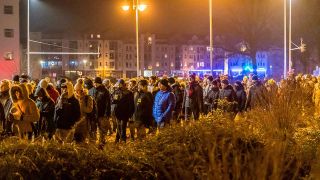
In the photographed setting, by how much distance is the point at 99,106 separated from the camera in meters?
14.1

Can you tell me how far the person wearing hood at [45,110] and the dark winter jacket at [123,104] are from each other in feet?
7.78

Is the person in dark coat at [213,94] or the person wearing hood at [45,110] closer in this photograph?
the person wearing hood at [45,110]

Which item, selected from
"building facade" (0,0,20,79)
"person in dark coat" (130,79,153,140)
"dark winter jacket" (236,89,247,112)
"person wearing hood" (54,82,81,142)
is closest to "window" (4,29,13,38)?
"building facade" (0,0,20,79)

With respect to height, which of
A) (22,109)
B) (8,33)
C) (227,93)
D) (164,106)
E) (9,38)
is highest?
(8,33)

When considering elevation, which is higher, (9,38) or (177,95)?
(9,38)

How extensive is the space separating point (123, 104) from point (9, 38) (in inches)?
2390

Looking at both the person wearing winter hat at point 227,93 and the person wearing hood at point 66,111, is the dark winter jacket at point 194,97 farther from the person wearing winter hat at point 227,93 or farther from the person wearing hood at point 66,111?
the person wearing hood at point 66,111

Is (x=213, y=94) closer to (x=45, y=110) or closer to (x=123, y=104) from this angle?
(x=123, y=104)

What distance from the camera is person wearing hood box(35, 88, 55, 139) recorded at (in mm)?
11109

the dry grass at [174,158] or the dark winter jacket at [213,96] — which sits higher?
the dark winter jacket at [213,96]

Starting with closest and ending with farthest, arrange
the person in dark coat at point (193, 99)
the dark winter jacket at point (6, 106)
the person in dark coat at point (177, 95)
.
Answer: the dark winter jacket at point (6, 106)
the person in dark coat at point (193, 99)
the person in dark coat at point (177, 95)

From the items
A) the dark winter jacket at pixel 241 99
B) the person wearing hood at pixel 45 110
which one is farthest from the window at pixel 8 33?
the person wearing hood at pixel 45 110

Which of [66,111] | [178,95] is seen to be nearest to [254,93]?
[178,95]

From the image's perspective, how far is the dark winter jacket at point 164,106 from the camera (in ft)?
41.9
